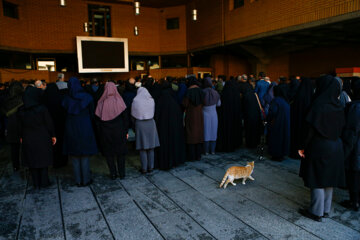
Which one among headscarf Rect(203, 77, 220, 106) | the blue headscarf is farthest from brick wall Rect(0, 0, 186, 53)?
headscarf Rect(203, 77, 220, 106)

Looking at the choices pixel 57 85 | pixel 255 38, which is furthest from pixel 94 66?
pixel 57 85

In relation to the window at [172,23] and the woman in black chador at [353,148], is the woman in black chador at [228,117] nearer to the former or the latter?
the woman in black chador at [353,148]

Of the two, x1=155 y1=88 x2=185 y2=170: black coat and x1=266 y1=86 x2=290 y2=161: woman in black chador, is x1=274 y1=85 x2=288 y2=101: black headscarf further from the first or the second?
x1=155 y1=88 x2=185 y2=170: black coat

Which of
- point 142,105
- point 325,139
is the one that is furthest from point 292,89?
point 142,105

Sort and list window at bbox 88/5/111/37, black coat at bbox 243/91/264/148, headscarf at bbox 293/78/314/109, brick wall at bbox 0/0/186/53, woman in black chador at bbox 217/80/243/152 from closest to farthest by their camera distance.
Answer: headscarf at bbox 293/78/314/109
woman in black chador at bbox 217/80/243/152
black coat at bbox 243/91/264/148
brick wall at bbox 0/0/186/53
window at bbox 88/5/111/37

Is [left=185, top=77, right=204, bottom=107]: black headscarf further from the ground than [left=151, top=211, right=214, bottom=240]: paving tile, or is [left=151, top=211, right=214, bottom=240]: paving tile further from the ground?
[left=185, top=77, right=204, bottom=107]: black headscarf

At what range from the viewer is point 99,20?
51.3 feet

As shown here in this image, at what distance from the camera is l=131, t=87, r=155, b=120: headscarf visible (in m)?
4.54

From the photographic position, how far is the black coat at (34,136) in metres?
3.96

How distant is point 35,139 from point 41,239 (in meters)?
1.77

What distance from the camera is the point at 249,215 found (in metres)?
3.18

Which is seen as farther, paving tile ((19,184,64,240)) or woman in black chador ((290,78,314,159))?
woman in black chador ((290,78,314,159))

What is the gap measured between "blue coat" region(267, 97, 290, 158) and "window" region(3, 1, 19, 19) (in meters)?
13.6

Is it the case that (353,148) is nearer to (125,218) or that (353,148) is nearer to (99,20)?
(125,218)
